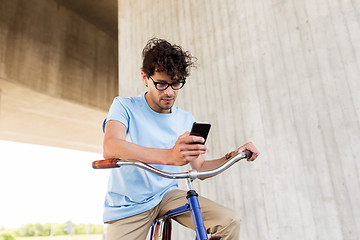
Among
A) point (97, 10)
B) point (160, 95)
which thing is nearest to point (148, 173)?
point (160, 95)

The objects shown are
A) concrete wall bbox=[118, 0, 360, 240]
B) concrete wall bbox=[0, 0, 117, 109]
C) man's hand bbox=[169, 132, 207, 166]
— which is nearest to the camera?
man's hand bbox=[169, 132, 207, 166]

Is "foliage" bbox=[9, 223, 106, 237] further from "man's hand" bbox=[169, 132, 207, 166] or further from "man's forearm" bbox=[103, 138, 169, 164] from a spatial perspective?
"man's hand" bbox=[169, 132, 207, 166]

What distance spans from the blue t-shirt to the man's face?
3cm

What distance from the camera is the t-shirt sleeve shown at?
1221mm

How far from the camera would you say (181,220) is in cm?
125

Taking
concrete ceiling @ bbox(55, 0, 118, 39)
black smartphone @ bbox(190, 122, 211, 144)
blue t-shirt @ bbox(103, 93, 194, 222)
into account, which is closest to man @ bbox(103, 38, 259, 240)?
blue t-shirt @ bbox(103, 93, 194, 222)

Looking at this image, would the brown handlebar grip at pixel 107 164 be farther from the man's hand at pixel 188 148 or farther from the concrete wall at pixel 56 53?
the concrete wall at pixel 56 53

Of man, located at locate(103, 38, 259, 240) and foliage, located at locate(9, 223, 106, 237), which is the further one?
foliage, located at locate(9, 223, 106, 237)

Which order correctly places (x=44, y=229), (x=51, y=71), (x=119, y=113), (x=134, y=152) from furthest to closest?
(x=44, y=229)
(x=51, y=71)
(x=119, y=113)
(x=134, y=152)

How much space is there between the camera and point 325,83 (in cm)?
224

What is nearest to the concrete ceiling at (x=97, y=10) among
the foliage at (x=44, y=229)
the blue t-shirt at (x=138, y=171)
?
the blue t-shirt at (x=138, y=171)

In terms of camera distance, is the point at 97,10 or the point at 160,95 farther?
the point at 97,10

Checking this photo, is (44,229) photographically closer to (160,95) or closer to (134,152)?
(160,95)

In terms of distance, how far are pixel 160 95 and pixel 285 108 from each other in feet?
4.76
